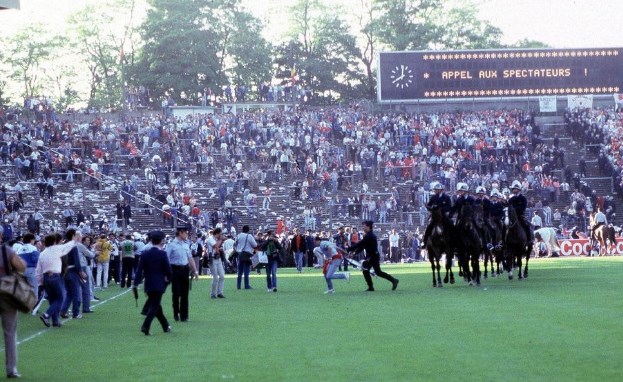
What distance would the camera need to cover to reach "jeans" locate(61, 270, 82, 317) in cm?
2500

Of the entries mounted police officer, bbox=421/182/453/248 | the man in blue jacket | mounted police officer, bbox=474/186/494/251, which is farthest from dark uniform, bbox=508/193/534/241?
the man in blue jacket

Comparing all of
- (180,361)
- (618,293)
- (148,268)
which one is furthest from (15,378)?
(618,293)

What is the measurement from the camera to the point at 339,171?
67.3 m

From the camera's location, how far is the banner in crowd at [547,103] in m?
76.1

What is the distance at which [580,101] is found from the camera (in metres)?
77.4

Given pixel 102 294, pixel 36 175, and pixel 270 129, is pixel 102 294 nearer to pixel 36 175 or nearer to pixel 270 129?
pixel 36 175

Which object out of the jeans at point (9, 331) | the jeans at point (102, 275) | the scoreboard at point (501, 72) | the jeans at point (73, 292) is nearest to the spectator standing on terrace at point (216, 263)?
the jeans at point (73, 292)

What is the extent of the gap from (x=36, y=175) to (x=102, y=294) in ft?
90.6

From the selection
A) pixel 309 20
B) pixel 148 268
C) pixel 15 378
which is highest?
pixel 309 20

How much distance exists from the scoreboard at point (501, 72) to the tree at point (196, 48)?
93.1 feet

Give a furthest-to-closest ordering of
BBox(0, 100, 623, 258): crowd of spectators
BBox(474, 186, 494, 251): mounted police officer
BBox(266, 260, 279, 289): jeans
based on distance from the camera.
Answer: BBox(0, 100, 623, 258): crowd of spectators
BBox(266, 260, 279, 289): jeans
BBox(474, 186, 494, 251): mounted police officer

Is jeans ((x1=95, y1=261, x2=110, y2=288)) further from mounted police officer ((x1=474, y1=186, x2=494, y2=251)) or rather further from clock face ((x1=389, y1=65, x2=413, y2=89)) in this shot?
clock face ((x1=389, y1=65, x2=413, y2=89))

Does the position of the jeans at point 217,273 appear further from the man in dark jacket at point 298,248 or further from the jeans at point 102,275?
the man in dark jacket at point 298,248

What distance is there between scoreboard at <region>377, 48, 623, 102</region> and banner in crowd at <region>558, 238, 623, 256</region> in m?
18.5
